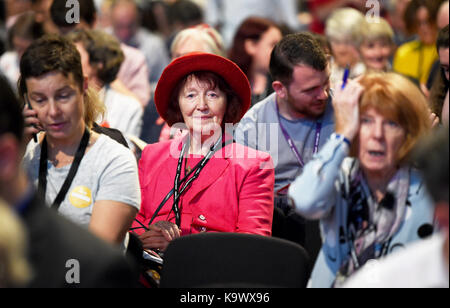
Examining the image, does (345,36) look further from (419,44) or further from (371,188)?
(371,188)

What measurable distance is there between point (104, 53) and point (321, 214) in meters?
2.58

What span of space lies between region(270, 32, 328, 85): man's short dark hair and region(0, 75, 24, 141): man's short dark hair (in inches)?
85.7

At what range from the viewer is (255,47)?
5.48m

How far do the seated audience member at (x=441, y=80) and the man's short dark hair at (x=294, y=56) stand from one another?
0.61 metres

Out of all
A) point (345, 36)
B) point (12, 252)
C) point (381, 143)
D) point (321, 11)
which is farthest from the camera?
point (321, 11)

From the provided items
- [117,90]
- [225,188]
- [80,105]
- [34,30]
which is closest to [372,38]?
[117,90]

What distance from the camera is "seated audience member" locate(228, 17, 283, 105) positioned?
5.34 metres

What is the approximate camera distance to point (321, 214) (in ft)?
7.61

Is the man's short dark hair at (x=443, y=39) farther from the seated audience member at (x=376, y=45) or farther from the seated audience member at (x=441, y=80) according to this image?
the seated audience member at (x=376, y=45)

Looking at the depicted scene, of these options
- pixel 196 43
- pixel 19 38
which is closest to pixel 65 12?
pixel 19 38

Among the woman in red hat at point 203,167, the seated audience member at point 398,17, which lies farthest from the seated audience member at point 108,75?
the seated audience member at point 398,17

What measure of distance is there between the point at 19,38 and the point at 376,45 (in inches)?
113

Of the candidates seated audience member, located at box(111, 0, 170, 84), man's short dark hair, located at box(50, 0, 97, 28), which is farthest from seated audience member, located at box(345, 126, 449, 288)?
seated audience member, located at box(111, 0, 170, 84)

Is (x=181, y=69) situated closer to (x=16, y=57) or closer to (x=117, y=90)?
(x=117, y=90)
